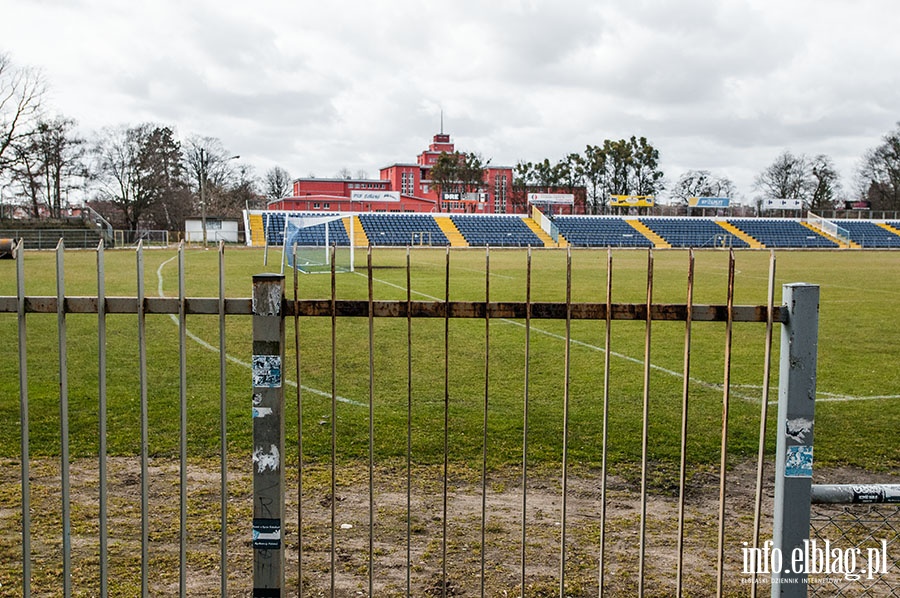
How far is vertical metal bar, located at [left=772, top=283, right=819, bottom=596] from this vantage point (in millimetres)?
3006

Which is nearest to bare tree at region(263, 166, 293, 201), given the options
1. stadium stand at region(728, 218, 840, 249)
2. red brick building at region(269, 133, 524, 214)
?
red brick building at region(269, 133, 524, 214)

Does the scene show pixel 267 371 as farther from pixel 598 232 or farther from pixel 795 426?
pixel 598 232

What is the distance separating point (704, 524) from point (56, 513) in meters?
4.43

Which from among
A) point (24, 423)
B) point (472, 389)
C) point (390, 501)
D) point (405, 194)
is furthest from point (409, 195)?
point (24, 423)

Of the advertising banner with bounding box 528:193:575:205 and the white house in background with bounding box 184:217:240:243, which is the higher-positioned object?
the advertising banner with bounding box 528:193:575:205

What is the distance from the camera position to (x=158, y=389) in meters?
8.46

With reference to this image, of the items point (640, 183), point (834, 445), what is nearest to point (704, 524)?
point (834, 445)

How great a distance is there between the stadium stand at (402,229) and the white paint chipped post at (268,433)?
173ft

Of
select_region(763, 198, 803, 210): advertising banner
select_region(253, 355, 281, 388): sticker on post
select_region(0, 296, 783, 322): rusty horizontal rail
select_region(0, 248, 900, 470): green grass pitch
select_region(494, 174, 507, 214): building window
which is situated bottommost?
select_region(0, 248, 900, 470): green grass pitch

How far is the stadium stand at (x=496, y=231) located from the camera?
59.8m

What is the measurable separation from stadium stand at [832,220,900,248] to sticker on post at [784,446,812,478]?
64.5 metres

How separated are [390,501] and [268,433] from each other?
7.99 ft

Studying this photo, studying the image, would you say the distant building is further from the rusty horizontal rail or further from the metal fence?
the rusty horizontal rail

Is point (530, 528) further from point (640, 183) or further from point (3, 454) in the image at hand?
point (640, 183)
